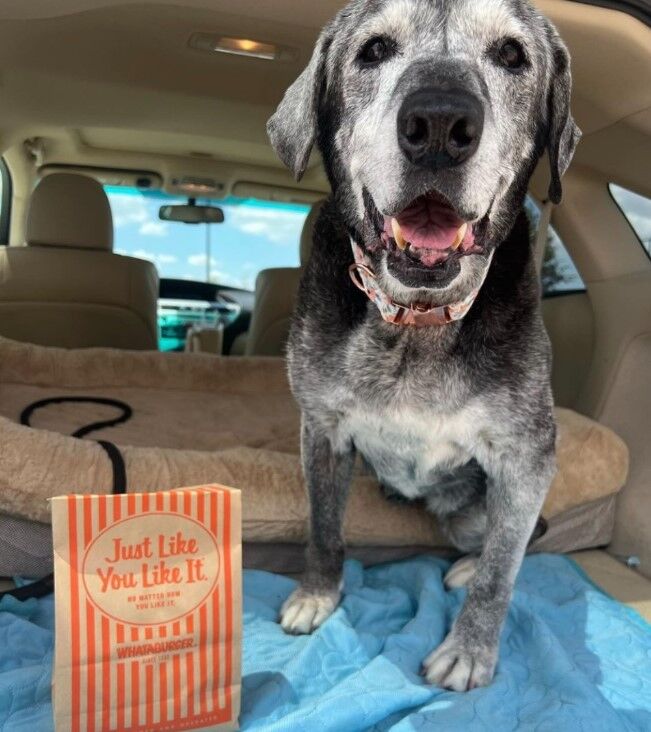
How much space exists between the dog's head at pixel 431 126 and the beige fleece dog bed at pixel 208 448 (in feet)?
2.76

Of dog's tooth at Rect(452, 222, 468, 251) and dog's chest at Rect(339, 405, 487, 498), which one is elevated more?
dog's tooth at Rect(452, 222, 468, 251)

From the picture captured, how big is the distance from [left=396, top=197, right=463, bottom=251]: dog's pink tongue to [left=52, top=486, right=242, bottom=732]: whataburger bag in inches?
22.6

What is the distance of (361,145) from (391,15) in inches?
11.0

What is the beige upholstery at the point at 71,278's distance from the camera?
379 cm

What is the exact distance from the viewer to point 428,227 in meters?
1.27

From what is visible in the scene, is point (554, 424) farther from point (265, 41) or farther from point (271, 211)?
point (271, 211)

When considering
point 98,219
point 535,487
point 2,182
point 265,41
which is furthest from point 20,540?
point 2,182

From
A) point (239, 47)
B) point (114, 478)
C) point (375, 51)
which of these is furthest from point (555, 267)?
point (114, 478)

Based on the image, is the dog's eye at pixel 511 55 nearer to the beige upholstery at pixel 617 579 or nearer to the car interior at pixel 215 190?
the car interior at pixel 215 190

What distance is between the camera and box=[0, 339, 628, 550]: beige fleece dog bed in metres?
1.84

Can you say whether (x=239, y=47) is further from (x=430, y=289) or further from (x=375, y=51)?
(x=430, y=289)

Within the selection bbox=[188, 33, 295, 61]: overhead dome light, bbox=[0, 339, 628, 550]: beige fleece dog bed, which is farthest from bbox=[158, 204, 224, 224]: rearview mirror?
bbox=[188, 33, 295, 61]: overhead dome light

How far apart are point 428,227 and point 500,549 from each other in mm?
759

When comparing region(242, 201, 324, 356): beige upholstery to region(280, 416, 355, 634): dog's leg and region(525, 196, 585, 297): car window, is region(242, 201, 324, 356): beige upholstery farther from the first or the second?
region(280, 416, 355, 634): dog's leg
